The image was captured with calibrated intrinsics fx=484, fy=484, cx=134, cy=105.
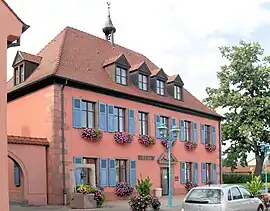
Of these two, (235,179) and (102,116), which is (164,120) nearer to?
(102,116)

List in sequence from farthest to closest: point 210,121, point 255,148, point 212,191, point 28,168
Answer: point 255,148
point 210,121
point 28,168
point 212,191

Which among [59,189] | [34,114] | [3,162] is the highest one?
[34,114]

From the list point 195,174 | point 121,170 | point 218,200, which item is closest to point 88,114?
point 121,170

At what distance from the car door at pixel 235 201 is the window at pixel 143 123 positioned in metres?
15.3

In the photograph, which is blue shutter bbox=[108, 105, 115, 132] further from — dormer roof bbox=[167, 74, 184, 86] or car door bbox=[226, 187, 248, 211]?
car door bbox=[226, 187, 248, 211]

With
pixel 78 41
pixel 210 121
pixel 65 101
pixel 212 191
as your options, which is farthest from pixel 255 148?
pixel 212 191

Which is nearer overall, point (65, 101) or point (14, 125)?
point (65, 101)

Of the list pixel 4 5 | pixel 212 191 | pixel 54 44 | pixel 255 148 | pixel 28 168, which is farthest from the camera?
pixel 255 148

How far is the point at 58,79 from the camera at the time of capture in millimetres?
25312

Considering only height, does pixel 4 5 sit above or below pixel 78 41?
below

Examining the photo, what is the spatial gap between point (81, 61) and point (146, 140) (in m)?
6.52

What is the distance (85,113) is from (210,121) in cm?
1457

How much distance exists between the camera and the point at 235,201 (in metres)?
15.5

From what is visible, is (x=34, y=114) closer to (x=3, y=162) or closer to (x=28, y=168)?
(x=28, y=168)
